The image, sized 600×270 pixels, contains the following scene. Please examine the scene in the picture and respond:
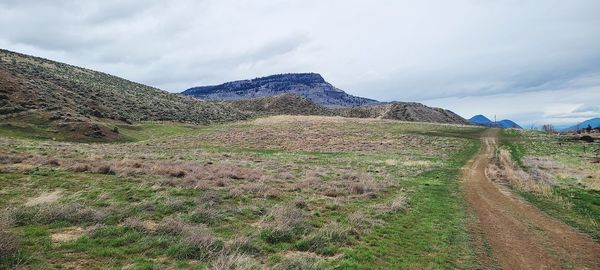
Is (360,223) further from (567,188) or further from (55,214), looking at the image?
(567,188)

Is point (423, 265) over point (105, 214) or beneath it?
beneath

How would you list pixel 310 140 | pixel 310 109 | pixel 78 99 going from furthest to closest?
pixel 310 109, pixel 78 99, pixel 310 140

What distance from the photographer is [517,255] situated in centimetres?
1269

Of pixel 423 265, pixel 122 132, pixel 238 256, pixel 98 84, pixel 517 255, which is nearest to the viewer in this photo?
pixel 238 256

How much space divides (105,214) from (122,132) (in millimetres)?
56063

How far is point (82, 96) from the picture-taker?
8169 cm

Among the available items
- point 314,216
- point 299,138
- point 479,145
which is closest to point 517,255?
point 314,216

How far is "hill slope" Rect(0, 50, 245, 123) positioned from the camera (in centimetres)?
6244

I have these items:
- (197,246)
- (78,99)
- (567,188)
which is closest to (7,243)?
(197,246)

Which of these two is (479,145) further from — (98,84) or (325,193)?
(98,84)

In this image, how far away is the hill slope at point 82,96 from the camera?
62438 mm

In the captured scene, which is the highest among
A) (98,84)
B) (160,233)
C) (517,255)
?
(98,84)

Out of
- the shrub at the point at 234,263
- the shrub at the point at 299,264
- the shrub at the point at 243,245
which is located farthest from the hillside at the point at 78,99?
the shrub at the point at 299,264

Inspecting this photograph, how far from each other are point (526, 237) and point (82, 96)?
286 ft
